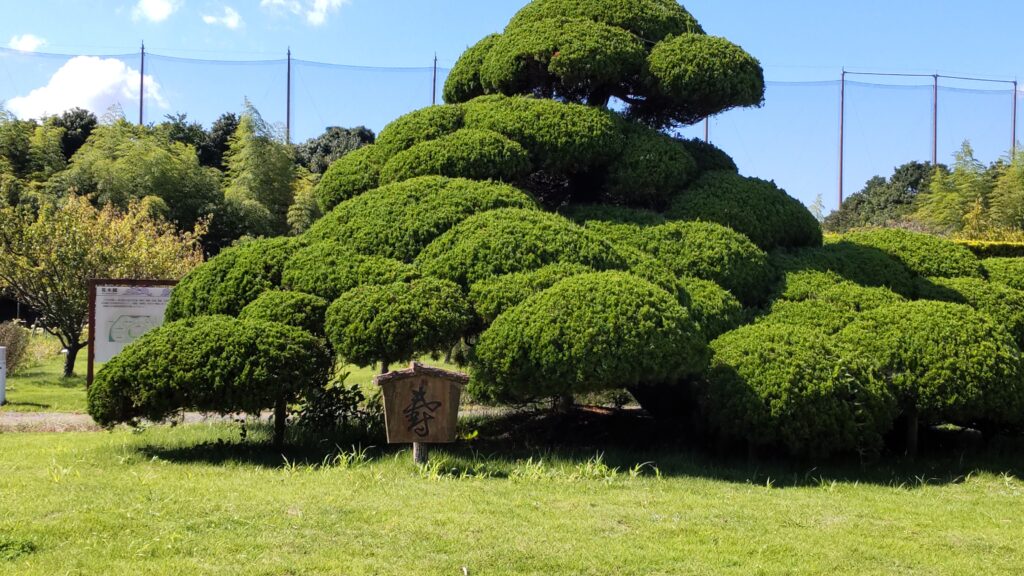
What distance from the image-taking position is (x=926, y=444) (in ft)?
28.3

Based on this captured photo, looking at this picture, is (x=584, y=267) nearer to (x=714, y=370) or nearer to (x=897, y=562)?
(x=714, y=370)

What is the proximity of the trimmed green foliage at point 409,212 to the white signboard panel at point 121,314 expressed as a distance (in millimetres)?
3283

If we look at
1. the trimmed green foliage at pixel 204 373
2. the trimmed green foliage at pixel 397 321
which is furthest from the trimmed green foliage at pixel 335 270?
the trimmed green foliage at pixel 204 373

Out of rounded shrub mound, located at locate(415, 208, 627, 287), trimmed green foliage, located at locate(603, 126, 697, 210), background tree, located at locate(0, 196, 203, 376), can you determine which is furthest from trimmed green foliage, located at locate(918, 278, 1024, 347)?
background tree, located at locate(0, 196, 203, 376)

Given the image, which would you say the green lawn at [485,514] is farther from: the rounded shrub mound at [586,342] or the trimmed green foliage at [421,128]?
the trimmed green foliage at [421,128]

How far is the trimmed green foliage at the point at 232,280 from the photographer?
26.0 ft

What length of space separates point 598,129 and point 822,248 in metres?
2.73

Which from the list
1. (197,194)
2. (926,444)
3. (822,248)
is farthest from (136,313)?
(197,194)

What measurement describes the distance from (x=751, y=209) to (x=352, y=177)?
407 cm

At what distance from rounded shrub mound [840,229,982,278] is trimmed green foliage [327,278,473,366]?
4901 millimetres

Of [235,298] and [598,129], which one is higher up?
[598,129]

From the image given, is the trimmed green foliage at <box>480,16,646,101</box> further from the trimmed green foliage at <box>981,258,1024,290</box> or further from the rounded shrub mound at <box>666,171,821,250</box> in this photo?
the trimmed green foliage at <box>981,258,1024,290</box>

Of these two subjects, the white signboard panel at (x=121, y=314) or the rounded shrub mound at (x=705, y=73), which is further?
the white signboard panel at (x=121, y=314)

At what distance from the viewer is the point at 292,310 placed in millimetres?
7430
